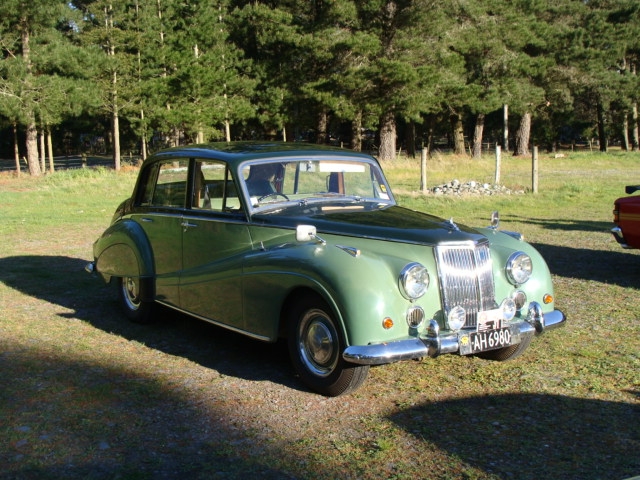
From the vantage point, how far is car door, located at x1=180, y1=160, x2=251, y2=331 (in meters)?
5.61

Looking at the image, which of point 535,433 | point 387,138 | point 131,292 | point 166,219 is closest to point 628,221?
point 535,433

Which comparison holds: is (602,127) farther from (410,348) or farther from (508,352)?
(410,348)

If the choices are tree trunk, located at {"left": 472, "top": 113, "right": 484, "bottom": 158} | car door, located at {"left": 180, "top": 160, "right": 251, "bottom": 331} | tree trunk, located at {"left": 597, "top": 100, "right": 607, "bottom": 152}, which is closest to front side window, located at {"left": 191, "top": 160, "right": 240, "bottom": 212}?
car door, located at {"left": 180, "top": 160, "right": 251, "bottom": 331}

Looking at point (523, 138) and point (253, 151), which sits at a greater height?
point (523, 138)

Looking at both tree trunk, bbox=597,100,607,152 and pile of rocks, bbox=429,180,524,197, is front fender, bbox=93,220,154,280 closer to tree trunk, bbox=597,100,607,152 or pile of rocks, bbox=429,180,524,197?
pile of rocks, bbox=429,180,524,197

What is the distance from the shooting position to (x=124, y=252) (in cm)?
700

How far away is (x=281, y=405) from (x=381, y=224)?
154 centimetres

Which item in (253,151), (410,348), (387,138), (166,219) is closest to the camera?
(410,348)

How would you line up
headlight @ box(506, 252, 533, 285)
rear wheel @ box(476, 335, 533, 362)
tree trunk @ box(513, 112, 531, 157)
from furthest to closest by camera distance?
tree trunk @ box(513, 112, 531, 157) → rear wheel @ box(476, 335, 533, 362) → headlight @ box(506, 252, 533, 285)

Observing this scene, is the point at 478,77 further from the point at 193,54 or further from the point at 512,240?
the point at 512,240

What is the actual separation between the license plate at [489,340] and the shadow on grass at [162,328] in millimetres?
1338

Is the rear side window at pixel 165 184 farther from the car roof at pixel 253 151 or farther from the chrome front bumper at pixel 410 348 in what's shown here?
the chrome front bumper at pixel 410 348

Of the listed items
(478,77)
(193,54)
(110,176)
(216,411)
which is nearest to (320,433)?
(216,411)

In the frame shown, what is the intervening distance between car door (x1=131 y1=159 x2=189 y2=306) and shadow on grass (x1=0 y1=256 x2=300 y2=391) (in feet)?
1.48
